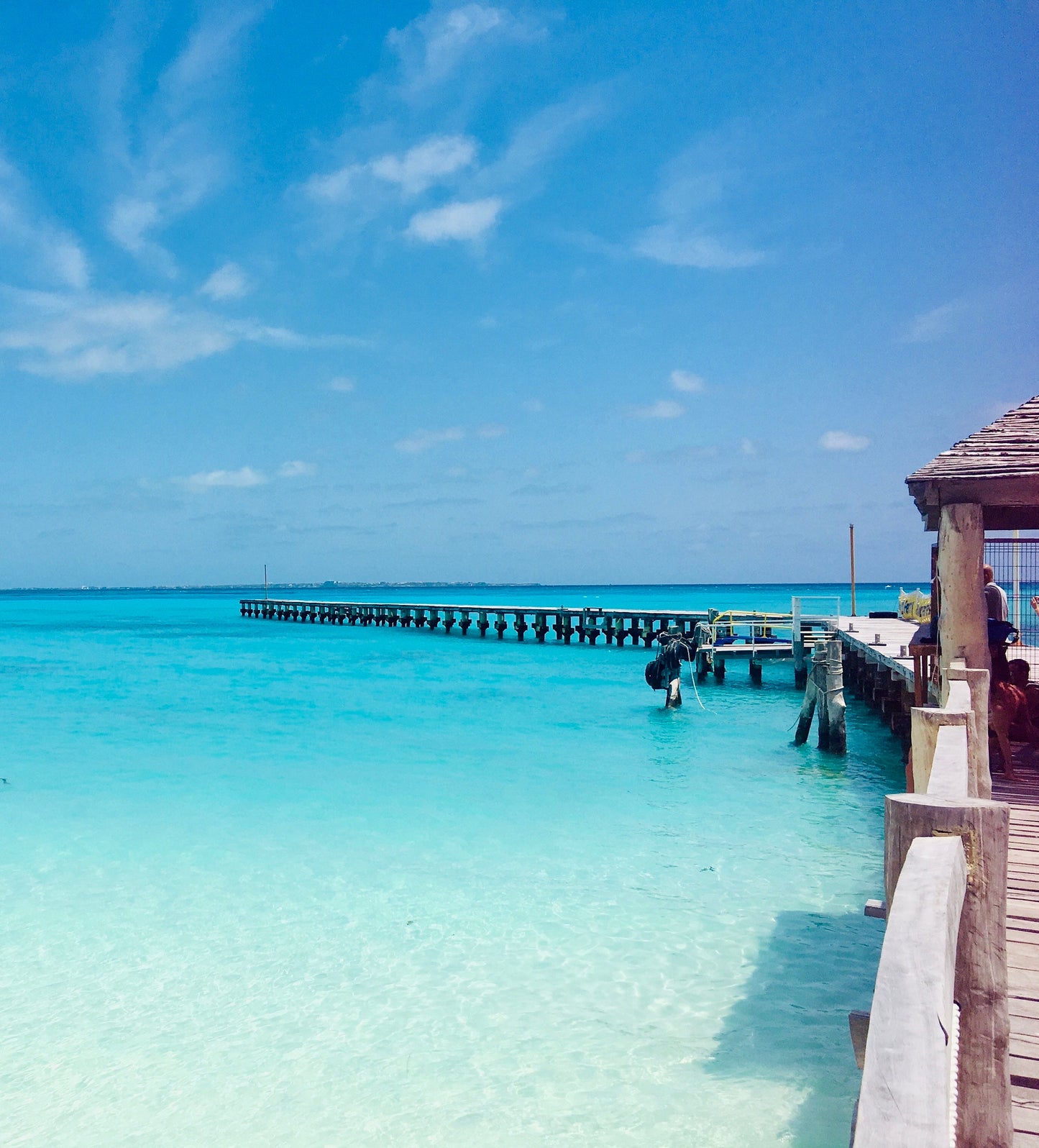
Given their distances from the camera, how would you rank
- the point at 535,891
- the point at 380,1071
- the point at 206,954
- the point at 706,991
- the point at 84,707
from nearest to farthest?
the point at 380,1071 < the point at 706,991 < the point at 206,954 < the point at 535,891 < the point at 84,707

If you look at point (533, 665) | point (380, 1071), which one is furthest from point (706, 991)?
point (533, 665)

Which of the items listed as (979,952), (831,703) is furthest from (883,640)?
(979,952)

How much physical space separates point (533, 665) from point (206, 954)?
23.5m

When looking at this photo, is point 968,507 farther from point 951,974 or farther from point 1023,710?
point 951,974

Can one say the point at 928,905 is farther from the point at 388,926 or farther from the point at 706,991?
the point at 388,926

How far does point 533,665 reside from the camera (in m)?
30.1

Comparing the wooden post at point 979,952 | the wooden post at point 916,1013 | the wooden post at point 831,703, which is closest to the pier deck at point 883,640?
the wooden post at point 831,703

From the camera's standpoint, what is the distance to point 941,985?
1417mm

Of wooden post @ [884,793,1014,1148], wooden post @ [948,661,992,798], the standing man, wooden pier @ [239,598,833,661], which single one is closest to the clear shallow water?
wooden post @ [948,661,992,798]

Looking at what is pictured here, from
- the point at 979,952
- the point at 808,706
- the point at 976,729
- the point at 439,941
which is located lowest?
the point at 439,941

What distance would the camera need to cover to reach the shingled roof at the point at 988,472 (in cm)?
634

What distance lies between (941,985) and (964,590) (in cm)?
A: 579

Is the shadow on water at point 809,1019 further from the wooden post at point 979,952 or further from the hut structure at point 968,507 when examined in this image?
the wooden post at point 979,952

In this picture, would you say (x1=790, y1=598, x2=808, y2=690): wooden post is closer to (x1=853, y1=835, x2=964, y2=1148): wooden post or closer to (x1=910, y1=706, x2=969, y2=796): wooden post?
(x1=910, y1=706, x2=969, y2=796): wooden post
